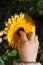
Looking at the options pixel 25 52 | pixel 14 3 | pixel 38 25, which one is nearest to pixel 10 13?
pixel 14 3

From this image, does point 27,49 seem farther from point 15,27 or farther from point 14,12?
point 14,12

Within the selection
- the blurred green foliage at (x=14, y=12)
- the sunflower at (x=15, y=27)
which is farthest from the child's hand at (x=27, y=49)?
the blurred green foliage at (x=14, y=12)

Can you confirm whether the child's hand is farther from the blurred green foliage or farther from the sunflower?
the blurred green foliage

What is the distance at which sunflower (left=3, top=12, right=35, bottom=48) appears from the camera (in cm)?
95

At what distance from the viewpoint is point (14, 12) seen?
1067 millimetres

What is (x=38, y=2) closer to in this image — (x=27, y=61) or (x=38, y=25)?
(x=38, y=25)

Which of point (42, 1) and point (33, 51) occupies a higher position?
point (42, 1)

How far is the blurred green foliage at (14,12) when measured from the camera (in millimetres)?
1056

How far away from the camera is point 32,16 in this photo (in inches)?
42.4

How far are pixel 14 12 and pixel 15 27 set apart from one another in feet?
0.47

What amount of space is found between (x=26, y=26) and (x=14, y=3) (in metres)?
0.17

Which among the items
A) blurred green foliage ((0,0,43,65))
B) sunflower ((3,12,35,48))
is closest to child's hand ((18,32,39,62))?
sunflower ((3,12,35,48))

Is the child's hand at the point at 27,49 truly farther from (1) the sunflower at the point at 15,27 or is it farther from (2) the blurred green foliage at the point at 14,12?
(2) the blurred green foliage at the point at 14,12

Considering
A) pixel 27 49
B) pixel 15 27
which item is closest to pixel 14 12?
pixel 15 27
